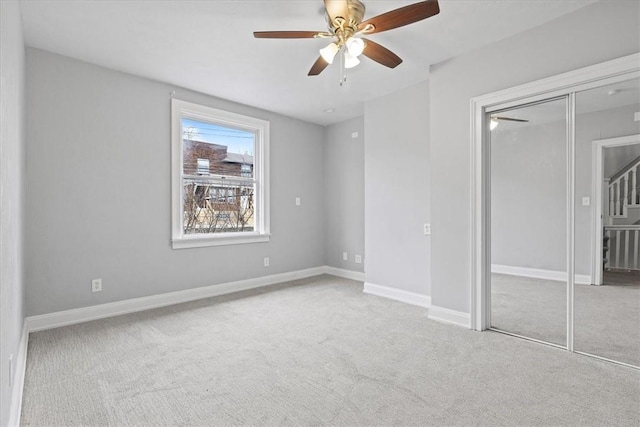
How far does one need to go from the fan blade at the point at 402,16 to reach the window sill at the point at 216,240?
306cm

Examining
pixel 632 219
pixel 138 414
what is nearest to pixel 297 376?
pixel 138 414

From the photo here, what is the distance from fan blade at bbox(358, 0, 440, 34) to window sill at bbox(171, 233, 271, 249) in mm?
3065

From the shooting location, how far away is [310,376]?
2188 mm

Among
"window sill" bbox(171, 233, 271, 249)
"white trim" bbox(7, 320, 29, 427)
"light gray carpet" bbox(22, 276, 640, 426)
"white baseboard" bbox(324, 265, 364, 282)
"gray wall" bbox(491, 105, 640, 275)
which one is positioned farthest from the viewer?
"white baseboard" bbox(324, 265, 364, 282)

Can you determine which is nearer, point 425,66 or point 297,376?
point 297,376

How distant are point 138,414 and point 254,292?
2.61 m

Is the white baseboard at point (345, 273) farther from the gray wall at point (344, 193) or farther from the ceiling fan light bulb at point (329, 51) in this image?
the ceiling fan light bulb at point (329, 51)

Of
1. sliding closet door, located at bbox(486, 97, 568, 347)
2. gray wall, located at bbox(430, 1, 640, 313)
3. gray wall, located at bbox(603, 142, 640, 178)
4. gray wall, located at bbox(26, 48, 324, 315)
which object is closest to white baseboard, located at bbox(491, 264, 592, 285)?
sliding closet door, located at bbox(486, 97, 568, 347)

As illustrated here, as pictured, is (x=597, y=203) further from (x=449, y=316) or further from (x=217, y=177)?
(x=217, y=177)

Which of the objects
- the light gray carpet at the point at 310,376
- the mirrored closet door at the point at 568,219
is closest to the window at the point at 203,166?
the light gray carpet at the point at 310,376

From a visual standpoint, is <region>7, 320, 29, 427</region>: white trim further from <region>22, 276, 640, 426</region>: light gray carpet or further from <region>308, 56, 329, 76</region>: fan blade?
<region>308, 56, 329, 76</region>: fan blade

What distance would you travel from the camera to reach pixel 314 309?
11.9 ft

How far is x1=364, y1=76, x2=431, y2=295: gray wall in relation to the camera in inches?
152

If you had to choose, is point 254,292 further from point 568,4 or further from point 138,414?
point 568,4
